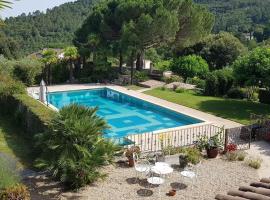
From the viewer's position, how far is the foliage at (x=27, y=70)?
31766mm

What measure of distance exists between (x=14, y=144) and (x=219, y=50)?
1130 inches

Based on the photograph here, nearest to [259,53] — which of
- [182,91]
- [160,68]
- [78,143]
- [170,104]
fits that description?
[170,104]

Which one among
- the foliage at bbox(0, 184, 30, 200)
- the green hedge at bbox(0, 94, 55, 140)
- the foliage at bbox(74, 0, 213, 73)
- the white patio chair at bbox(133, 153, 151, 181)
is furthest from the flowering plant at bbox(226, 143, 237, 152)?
the foliage at bbox(74, 0, 213, 73)

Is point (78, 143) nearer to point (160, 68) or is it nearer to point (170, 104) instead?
point (170, 104)

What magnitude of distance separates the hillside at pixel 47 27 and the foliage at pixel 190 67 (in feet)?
157

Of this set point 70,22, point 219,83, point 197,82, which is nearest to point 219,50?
point 197,82

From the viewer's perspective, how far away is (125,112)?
26500mm

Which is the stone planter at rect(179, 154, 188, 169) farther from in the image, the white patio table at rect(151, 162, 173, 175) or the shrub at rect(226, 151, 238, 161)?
the shrub at rect(226, 151, 238, 161)

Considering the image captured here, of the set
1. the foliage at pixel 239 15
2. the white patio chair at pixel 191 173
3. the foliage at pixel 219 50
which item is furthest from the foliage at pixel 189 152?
the foliage at pixel 239 15

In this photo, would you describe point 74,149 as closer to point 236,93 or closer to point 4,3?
point 4,3

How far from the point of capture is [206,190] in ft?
41.8

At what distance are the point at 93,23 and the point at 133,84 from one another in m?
7.56

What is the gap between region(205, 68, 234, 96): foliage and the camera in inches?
1168

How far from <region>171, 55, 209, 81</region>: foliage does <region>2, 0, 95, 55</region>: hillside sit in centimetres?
4798
